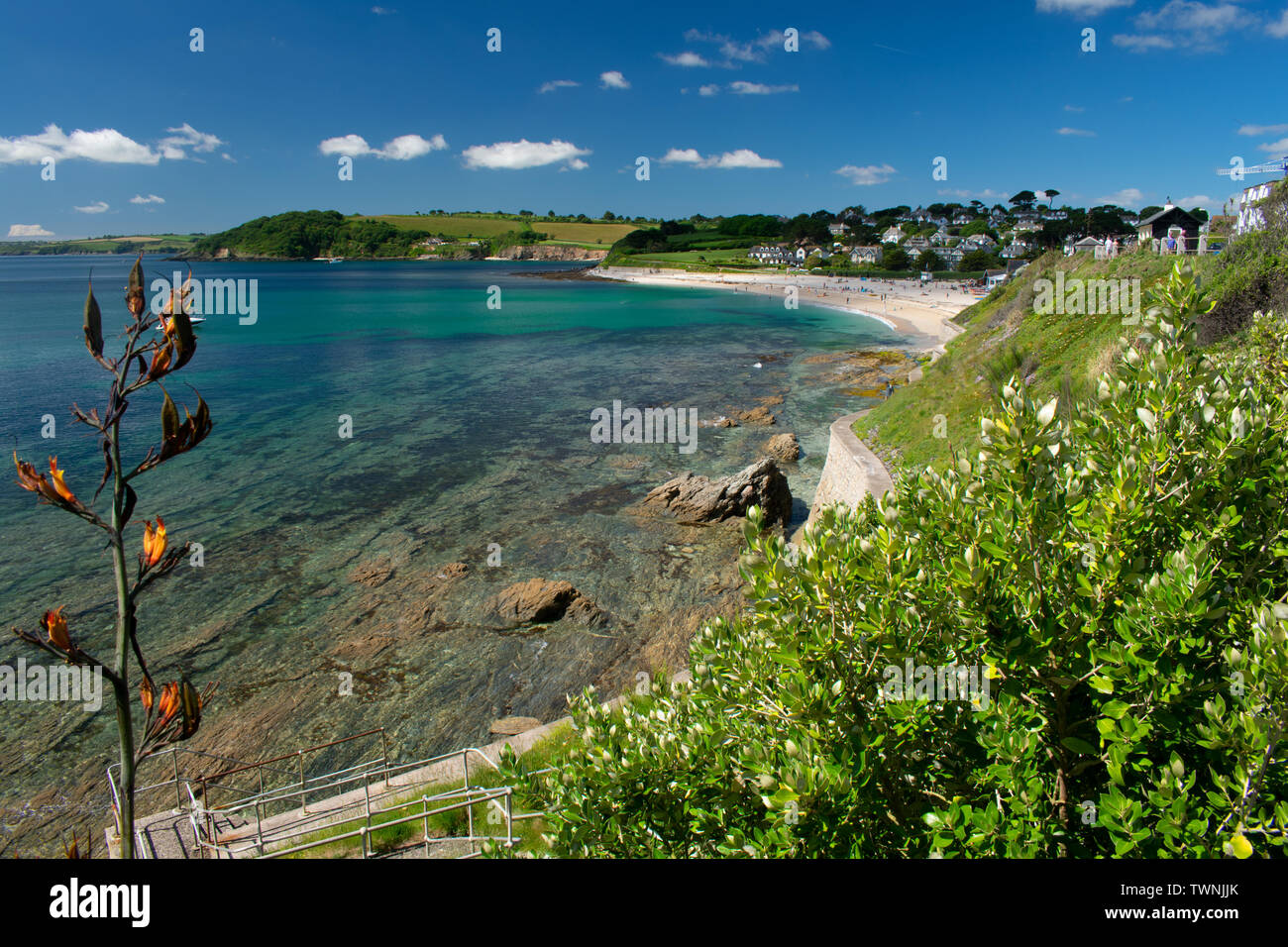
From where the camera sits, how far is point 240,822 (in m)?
10.9

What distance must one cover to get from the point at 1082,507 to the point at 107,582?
22.6 metres

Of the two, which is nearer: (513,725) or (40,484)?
(40,484)

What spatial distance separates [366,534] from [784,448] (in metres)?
16.0

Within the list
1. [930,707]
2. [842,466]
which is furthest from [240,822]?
[842,466]

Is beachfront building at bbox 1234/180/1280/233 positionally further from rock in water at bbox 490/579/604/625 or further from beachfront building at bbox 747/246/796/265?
beachfront building at bbox 747/246/796/265

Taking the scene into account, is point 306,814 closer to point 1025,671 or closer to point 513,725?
point 513,725

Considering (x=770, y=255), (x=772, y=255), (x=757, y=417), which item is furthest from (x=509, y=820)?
(x=770, y=255)

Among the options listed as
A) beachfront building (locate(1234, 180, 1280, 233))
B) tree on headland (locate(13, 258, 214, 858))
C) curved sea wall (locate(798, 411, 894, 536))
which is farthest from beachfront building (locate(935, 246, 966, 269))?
tree on headland (locate(13, 258, 214, 858))

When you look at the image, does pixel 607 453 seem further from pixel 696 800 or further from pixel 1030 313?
pixel 696 800

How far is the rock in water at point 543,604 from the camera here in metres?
17.1

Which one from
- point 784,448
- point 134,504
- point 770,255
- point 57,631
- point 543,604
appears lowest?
point 543,604

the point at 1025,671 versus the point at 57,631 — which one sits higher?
the point at 57,631

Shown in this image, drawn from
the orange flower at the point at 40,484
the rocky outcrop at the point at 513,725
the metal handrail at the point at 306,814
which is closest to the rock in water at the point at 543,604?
the rocky outcrop at the point at 513,725

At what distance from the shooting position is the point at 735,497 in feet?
71.4
